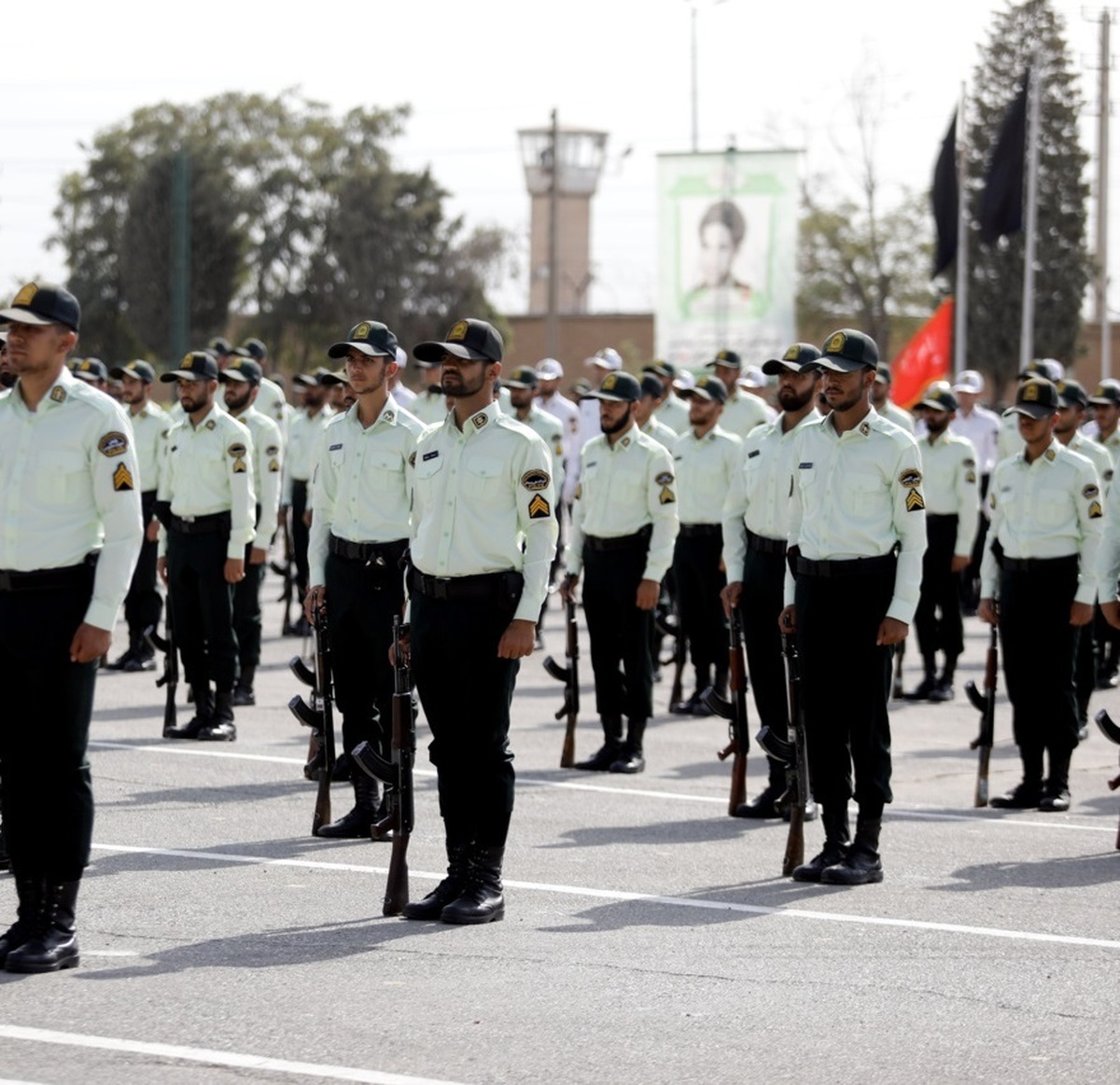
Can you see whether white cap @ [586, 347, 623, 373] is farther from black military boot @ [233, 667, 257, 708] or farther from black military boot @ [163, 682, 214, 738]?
black military boot @ [163, 682, 214, 738]

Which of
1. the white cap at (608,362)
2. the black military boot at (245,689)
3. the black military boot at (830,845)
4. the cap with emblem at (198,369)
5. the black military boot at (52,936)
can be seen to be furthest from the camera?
the white cap at (608,362)

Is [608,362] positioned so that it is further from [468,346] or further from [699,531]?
[468,346]

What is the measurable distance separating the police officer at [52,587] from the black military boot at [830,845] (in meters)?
3.21

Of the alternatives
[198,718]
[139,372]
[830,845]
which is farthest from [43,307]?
[139,372]

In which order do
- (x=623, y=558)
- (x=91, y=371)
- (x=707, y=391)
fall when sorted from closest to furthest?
1. (x=623, y=558)
2. (x=707, y=391)
3. (x=91, y=371)

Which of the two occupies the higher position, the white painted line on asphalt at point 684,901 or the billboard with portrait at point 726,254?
the billboard with portrait at point 726,254

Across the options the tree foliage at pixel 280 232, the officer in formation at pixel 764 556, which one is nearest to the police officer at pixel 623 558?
the officer in formation at pixel 764 556

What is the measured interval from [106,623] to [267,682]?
9131mm

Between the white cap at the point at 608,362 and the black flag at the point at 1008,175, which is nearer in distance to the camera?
the white cap at the point at 608,362

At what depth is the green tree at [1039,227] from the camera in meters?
58.6

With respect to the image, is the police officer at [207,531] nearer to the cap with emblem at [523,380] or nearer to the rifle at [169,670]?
the rifle at [169,670]

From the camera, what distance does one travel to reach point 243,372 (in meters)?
15.0

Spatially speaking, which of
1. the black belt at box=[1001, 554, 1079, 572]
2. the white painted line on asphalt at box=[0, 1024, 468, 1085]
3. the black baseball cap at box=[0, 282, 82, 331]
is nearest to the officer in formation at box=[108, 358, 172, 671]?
the black belt at box=[1001, 554, 1079, 572]

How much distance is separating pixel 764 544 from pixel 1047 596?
1533 mm
